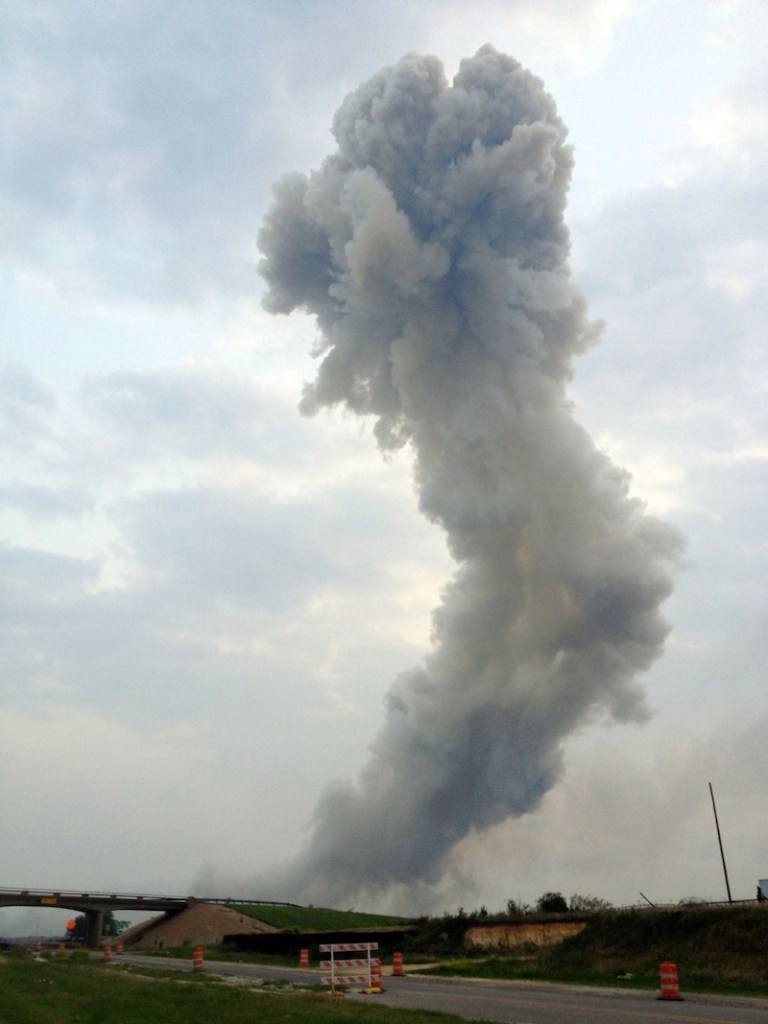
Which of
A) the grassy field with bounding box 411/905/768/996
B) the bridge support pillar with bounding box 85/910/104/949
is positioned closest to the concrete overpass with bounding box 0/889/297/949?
the bridge support pillar with bounding box 85/910/104/949

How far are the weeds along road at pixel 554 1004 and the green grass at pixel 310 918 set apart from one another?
4314 centimetres

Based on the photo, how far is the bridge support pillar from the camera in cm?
8994

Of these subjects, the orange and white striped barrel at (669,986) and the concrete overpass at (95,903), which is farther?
the concrete overpass at (95,903)

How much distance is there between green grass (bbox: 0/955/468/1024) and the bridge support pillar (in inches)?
2497

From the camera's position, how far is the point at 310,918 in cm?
8081

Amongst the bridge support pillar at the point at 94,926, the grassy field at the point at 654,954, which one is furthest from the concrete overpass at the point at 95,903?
the grassy field at the point at 654,954

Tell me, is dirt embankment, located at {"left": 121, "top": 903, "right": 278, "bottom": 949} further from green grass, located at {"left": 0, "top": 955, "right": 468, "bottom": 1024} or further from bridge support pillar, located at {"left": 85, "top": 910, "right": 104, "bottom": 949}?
green grass, located at {"left": 0, "top": 955, "right": 468, "bottom": 1024}

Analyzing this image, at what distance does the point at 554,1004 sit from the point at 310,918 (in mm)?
63362

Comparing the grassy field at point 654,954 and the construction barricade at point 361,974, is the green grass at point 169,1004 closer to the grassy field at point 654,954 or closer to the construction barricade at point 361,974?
the construction barricade at point 361,974

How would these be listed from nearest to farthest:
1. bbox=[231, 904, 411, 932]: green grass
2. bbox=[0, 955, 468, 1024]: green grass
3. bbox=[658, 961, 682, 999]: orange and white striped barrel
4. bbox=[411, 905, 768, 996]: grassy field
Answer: bbox=[0, 955, 468, 1024]: green grass
bbox=[658, 961, 682, 999]: orange and white striped barrel
bbox=[411, 905, 768, 996]: grassy field
bbox=[231, 904, 411, 932]: green grass

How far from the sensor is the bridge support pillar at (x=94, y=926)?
89938 mm

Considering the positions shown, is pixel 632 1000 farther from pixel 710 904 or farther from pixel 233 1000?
pixel 710 904

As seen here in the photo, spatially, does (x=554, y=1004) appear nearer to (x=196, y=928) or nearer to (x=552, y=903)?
(x=552, y=903)

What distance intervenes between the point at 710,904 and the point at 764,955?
353 inches
